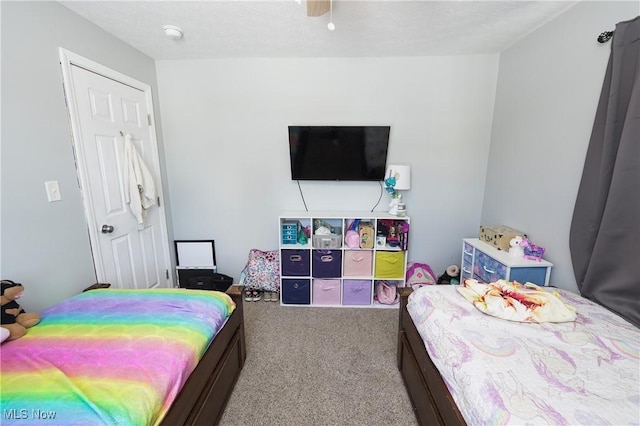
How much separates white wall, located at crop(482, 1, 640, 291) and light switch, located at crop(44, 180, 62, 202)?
3.39 metres

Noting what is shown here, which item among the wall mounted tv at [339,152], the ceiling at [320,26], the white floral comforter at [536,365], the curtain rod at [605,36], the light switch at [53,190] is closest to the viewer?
the white floral comforter at [536,365]

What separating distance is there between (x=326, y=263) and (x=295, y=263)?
0.31m

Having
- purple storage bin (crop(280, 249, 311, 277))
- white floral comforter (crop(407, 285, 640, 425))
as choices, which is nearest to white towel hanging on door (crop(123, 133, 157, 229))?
purple storage bin (crop(280, 249, 311, 277))

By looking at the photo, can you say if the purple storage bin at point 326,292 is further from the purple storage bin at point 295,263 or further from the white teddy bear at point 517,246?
the white teddy bear at point 517,246

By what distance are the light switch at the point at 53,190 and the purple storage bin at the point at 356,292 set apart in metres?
2.32

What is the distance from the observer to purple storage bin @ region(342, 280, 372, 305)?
262 cm

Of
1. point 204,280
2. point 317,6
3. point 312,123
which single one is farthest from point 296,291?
point 317,6

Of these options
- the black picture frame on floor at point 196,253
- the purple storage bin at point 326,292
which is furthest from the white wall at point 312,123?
the purple storage bin at point 326,292

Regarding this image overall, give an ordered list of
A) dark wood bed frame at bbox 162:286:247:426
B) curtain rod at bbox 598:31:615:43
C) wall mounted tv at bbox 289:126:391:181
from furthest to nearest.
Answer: wall mounted tv at bbox 289:126:391:181, curtain rod at bbox 598:31:615:43, dark wood bed frame at bbox 162:286:247:426

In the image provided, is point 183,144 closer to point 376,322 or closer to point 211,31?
point 211,31

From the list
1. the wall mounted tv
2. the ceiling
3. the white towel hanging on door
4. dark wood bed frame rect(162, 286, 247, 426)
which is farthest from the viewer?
the wall mounted tv

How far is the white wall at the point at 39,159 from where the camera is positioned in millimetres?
1398

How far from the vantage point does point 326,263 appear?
8.41ft

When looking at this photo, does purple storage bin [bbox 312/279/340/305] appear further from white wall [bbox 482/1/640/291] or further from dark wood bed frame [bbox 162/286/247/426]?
white wall [bbox 482/1/640/291]
